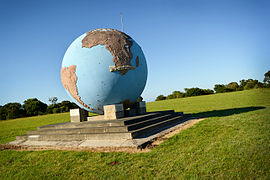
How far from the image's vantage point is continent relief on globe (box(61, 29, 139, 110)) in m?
8.98

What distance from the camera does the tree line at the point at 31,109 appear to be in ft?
169

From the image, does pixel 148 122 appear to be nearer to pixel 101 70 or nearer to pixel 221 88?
pixel 101 70

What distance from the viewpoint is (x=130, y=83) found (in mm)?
9344

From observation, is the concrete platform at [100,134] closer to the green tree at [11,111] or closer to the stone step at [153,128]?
the stone step at [153,128]

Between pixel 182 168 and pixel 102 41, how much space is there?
688cm

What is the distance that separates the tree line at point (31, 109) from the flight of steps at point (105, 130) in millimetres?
43598

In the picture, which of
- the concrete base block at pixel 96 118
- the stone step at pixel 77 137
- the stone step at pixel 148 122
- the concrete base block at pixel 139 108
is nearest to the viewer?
the stone step at pixel 77 137

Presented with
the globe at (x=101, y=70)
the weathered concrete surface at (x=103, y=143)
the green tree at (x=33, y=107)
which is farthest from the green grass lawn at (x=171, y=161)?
the green tree at (x=33, y=107)

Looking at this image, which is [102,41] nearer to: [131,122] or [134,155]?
[131,122]

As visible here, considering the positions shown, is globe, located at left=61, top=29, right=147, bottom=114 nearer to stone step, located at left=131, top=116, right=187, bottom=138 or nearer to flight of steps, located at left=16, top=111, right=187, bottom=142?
flight of steps, located at left=16, top=111, right=187, bottom=142

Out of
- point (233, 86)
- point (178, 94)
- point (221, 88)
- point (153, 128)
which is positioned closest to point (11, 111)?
point (178, 94)

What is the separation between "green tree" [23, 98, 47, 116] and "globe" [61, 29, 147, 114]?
50.0 meters

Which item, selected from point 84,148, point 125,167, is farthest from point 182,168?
point 84,148

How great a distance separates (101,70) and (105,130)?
280 centimetres
